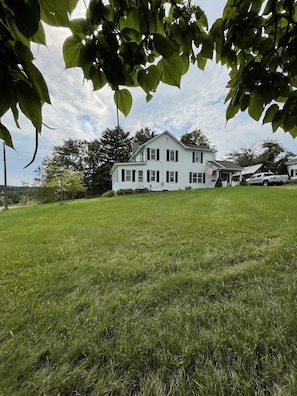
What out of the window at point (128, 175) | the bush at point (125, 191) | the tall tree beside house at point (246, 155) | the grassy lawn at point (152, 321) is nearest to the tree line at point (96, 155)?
the window at point (128, 175)

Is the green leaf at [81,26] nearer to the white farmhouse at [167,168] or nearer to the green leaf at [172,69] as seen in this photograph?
the green leaf at [172,69]

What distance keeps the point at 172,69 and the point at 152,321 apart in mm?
2137

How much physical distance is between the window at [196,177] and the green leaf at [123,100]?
2263cm

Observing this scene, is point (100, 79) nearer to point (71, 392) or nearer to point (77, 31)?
point (77, 31)

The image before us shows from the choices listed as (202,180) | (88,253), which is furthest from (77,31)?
(202,180)

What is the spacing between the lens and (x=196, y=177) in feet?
76.4

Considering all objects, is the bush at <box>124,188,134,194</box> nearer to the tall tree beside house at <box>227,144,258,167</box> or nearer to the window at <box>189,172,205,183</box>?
the window at <box>189,172,205,183</box>

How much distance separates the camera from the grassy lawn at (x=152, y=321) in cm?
136

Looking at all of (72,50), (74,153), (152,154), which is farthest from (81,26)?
(74,153)

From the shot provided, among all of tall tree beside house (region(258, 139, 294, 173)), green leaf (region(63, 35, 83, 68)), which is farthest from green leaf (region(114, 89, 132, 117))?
tall tree beside house (region(258, 139, 294, 173))

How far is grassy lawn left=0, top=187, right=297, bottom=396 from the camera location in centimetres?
136

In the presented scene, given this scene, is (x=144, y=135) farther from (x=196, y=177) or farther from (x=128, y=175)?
(x=128, y=175)

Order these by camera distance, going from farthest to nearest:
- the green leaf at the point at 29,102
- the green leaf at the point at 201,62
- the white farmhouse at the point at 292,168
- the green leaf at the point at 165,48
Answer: the white farmhouse at the point at 292,168
the green leaf at the point at 201,62
the green leaf at the point at 165,48
the green leaf at the point at 29,102

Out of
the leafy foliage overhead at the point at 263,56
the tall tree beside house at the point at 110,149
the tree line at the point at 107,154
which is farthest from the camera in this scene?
the tall tree beside house at the point at 110,149
